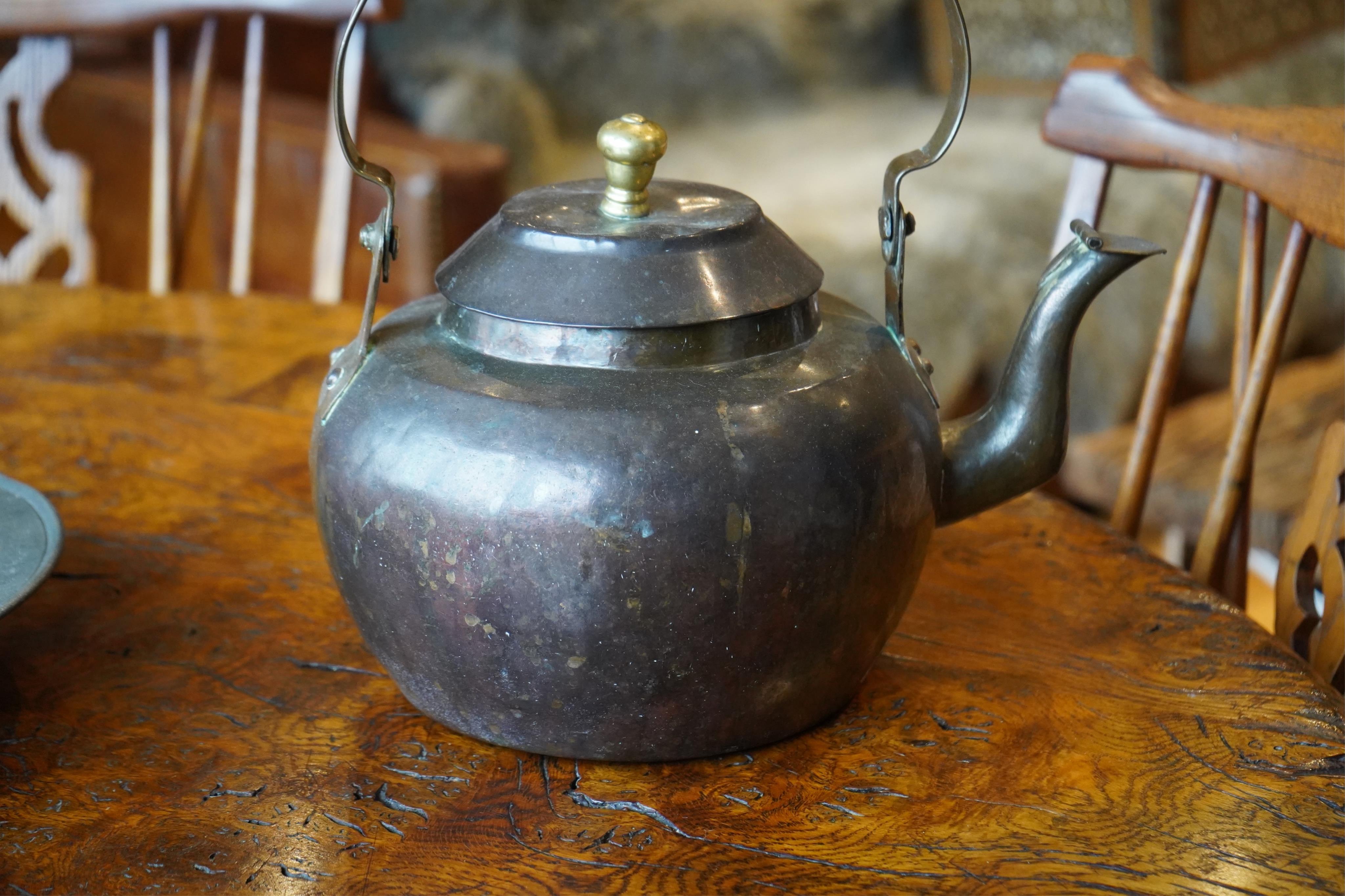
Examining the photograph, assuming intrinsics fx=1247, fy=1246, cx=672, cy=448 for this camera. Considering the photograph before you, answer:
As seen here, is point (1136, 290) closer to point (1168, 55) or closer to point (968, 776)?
point (1168, 55)

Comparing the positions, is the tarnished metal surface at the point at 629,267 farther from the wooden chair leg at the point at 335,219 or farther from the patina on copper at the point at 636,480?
the wooden chair leg at the point at 335,219

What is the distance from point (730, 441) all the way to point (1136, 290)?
2.46 m

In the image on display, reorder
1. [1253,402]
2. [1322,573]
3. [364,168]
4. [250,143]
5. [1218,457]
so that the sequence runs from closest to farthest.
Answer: [364,168], [1322,573], [1253,402], [250,143], [1218,457]

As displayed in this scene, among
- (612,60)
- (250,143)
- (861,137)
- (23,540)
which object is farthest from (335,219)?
(861,137)

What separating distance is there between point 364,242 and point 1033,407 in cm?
40

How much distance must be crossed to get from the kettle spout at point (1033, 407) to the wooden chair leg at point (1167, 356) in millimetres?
308

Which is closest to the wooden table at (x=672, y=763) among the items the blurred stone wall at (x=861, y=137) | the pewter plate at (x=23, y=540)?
the pewter plate at (x=23, y=540)

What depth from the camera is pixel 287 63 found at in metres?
2.90

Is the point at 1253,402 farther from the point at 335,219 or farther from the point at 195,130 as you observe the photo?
the point at 195,130

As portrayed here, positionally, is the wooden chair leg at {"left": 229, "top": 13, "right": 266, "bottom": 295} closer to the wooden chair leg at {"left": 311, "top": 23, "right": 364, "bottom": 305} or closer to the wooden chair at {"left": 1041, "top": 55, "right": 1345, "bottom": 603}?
the wooden chair leg at {"left": 311, "top": 23, "right": 364, "bottom": 305}

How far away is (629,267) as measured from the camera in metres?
0.65

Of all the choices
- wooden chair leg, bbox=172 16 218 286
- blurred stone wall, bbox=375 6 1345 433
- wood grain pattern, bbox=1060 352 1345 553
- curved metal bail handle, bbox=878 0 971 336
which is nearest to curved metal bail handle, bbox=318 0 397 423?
curved metal bail handle, bbox=878 0 971 336

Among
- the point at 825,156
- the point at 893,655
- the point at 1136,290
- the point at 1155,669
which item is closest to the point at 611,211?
the point at 893,655

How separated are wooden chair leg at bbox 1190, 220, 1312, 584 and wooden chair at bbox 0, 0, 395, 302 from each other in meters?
0.98
